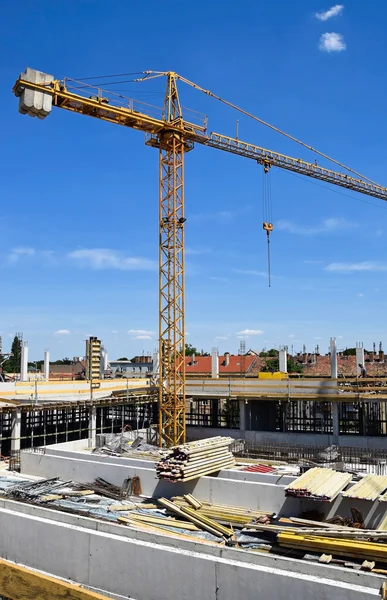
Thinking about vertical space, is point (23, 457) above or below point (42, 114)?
below

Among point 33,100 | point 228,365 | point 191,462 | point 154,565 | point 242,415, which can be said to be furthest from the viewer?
point 228,365

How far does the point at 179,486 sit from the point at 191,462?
914 mm

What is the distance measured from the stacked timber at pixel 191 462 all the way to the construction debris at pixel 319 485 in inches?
146

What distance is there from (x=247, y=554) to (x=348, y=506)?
5819mm

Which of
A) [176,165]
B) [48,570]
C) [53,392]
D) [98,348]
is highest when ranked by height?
[176,165]

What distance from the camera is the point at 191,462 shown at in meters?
17.5

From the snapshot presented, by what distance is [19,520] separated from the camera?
12906 mm

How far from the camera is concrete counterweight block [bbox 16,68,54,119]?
25.9 metres

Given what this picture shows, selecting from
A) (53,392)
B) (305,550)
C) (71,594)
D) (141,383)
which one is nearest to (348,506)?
(305,550)

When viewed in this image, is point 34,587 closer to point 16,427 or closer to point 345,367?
point 16,427

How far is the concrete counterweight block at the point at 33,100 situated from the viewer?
25.9m

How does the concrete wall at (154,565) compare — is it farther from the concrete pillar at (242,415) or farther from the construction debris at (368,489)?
the concrete pillar at (242,415)

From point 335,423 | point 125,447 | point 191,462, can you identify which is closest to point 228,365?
point 335,423

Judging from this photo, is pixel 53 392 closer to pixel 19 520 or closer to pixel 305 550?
pixel 19 520
